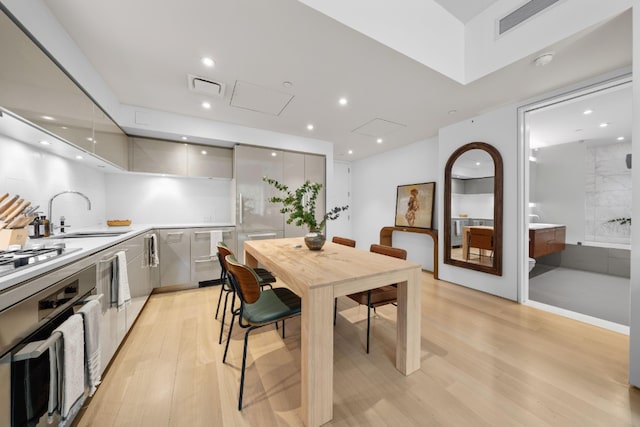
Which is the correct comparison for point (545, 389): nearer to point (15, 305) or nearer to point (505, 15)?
point (15, 305)

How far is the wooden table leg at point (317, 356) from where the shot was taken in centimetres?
119

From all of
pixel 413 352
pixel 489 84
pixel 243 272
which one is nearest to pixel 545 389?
pixel 413 352

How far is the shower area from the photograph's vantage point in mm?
3064

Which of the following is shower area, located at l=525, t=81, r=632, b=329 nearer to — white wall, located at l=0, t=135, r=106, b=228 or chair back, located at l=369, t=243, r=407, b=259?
chair back, located at l=369, t=243, r=407, b=259

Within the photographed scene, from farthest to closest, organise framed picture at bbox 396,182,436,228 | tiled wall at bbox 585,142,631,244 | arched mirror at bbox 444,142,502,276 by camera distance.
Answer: tiled wall at bbox 585,142,631,244 < framed picture at bbox 396,182,436,228 < arched mirror at bbox 444,142,502,276

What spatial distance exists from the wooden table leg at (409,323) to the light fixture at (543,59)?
2.16 metres

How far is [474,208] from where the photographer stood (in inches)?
131

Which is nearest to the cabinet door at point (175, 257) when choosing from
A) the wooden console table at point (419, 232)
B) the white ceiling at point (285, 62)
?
the white ceiling at point (285, 62)

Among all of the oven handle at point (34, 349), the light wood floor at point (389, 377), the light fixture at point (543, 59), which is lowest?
the light wood floor at point (389, 377)

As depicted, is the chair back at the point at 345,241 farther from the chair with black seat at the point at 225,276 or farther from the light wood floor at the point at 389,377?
the chair with black seat at the point at 225,276

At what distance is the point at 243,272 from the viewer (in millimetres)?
1344

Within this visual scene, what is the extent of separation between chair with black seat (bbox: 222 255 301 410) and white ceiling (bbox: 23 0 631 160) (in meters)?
1.70

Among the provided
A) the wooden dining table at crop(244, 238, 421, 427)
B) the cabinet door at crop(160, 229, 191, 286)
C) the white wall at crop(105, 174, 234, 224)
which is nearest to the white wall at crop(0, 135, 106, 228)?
the white wall at crop(105, 174, 234, 224)

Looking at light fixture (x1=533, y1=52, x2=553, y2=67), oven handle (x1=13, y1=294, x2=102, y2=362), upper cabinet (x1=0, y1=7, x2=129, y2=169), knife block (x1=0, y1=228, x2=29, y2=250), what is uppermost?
light fixture (x1=533, y1=52, x2=553, y2=67)
